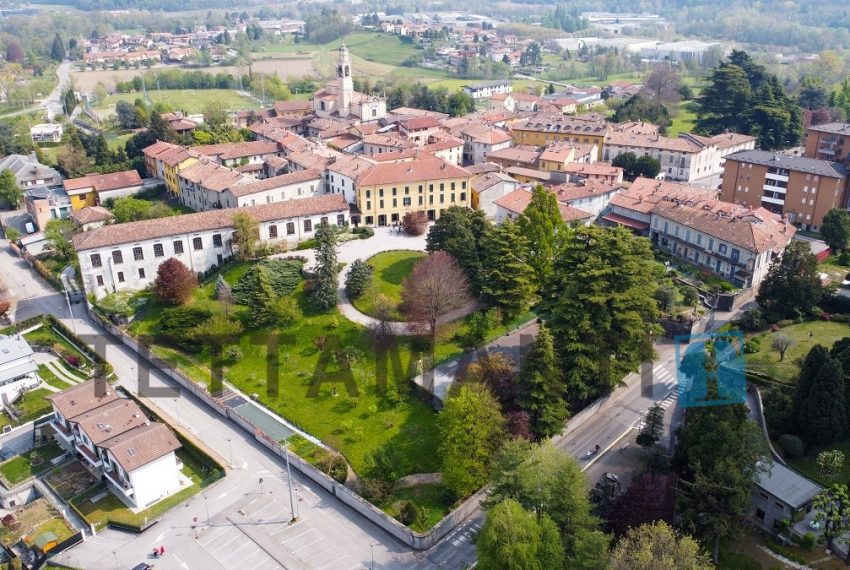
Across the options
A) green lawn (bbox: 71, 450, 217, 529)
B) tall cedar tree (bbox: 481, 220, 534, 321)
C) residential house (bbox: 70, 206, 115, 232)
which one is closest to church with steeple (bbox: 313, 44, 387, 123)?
residential house (bbox: 70, 206, 115, 232)

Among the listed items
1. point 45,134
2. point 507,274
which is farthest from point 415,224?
point 45,134

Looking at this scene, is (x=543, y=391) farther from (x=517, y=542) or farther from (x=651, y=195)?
(x=651, y=195)

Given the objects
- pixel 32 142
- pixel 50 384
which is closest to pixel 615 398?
pixel 50 384

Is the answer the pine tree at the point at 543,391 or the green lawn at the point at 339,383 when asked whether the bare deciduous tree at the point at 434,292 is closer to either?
the green lawn at the point at 339,383

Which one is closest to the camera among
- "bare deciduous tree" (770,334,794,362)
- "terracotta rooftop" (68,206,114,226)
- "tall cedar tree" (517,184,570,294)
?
"bare deciduous tree" (770,334,794,362)

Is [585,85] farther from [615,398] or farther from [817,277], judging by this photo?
[615,398]

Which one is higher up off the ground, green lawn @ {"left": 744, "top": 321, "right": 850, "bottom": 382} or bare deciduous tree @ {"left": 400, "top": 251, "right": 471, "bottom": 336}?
bare deciduous tree @ {"left": 400, "top": 251, "right": 471, "bottom": 336}

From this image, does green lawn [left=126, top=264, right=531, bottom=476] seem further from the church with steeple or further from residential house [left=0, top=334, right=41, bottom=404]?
the church with steeple
